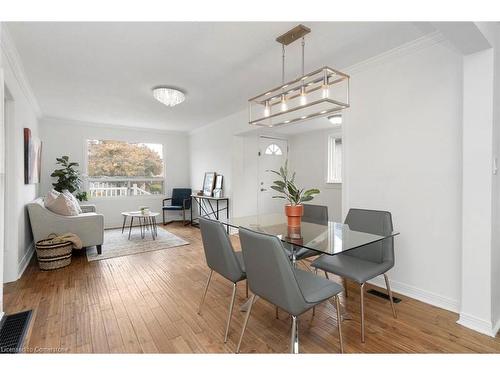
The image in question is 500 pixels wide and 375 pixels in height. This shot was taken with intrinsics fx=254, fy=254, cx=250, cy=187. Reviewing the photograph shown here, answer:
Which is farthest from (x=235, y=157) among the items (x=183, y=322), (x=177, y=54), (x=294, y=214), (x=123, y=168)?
(x=183, y=322)

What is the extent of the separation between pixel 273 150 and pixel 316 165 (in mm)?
984

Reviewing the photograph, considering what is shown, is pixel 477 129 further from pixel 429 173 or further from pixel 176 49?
pixel 176 49

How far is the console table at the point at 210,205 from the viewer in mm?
5321

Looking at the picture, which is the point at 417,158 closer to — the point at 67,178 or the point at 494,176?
the point at 494,176

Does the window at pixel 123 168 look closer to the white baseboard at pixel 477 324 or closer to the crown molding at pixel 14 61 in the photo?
the crown molding at pixel 14 61

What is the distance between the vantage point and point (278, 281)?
1.41 m

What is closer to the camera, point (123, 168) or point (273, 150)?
point (273, 150)

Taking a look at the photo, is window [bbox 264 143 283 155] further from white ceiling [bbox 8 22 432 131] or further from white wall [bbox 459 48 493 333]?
white wall [bbox 459 48 493 333]

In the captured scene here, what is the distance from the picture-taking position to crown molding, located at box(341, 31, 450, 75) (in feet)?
7.01

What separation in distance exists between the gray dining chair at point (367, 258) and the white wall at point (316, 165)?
276 cm

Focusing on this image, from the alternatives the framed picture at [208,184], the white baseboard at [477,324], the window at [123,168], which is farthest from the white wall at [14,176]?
the white baseboard at [477,324]

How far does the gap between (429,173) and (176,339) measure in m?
2.48
